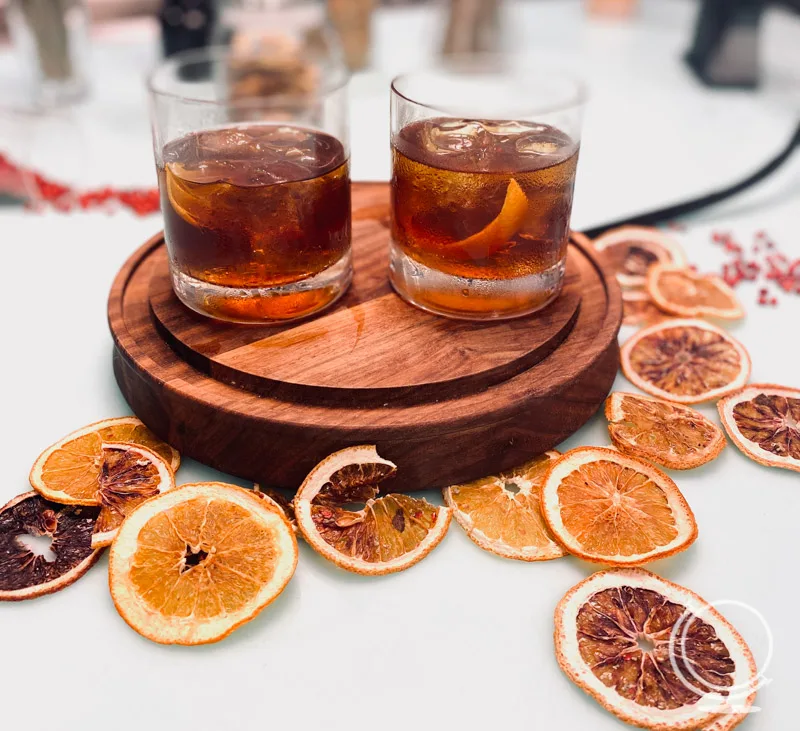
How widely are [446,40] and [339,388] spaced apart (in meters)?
2.14

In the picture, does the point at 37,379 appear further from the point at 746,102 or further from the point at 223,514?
the point at 746,102

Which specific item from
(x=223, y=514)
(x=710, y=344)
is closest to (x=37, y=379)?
(x=223, y=514)

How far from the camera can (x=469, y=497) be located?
106 cm

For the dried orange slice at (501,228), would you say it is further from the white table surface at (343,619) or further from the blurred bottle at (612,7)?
the blurred bottle at (612,7)

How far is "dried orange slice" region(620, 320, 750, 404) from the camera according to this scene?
4.23 ft

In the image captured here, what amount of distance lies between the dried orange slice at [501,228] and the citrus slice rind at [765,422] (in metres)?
0.44

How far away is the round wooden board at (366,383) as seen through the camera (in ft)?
3.32

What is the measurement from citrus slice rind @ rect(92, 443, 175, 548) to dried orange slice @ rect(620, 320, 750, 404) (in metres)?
0.75

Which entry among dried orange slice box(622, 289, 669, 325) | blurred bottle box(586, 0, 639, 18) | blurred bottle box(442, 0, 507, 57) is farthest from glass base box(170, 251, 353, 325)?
blurred bottle box(586, 0, 639, 18)

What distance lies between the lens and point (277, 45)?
234 cm

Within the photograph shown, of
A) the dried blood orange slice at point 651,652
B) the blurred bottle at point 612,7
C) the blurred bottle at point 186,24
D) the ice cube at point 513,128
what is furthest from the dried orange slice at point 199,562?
the blurred bottle at point 612,7

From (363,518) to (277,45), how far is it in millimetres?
1779

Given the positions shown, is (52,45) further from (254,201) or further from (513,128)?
(513,128)

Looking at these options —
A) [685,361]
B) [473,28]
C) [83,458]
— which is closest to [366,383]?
[83,458]
